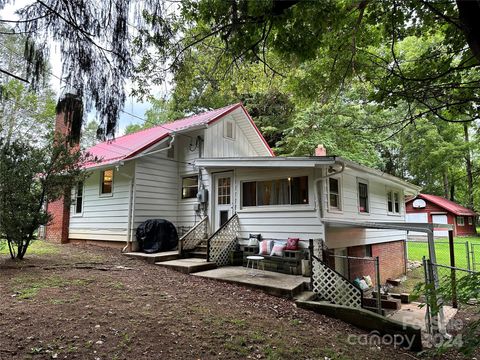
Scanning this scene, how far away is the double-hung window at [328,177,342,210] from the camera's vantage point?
Result: 9.48m

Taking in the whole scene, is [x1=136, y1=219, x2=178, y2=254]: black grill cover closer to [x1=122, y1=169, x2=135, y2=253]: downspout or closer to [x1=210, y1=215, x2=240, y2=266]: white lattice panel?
[x1=122, y1=169, x2=135, y2=253]: downspout

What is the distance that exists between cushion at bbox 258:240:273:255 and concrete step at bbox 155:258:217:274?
1.42 meters

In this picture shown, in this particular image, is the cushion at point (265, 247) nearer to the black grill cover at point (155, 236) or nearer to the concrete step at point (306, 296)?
the concrete step at point (306, 296)

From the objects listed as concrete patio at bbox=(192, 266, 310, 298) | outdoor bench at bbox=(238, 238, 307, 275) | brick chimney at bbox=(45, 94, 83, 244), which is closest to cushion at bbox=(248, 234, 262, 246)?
outdoor bench at bbox=(238, 238, 307, 275)

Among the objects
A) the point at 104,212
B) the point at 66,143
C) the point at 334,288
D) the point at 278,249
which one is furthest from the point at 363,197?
the point at 66,143

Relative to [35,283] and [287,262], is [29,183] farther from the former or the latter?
[287,262]

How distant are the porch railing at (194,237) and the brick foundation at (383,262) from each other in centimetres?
495

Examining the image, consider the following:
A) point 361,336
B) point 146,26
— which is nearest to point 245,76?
point 146,26

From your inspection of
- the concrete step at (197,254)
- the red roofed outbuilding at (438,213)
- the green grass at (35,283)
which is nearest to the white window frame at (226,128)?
the concrete step at (197,254)

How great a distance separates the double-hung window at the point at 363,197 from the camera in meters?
11.3

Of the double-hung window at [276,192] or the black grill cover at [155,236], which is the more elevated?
the double-hung window at [276,192]

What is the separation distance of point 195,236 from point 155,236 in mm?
1346

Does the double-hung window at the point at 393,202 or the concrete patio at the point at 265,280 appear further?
the double-hung window at the point at 393,202

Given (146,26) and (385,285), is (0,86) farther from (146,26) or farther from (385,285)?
(385,285)
